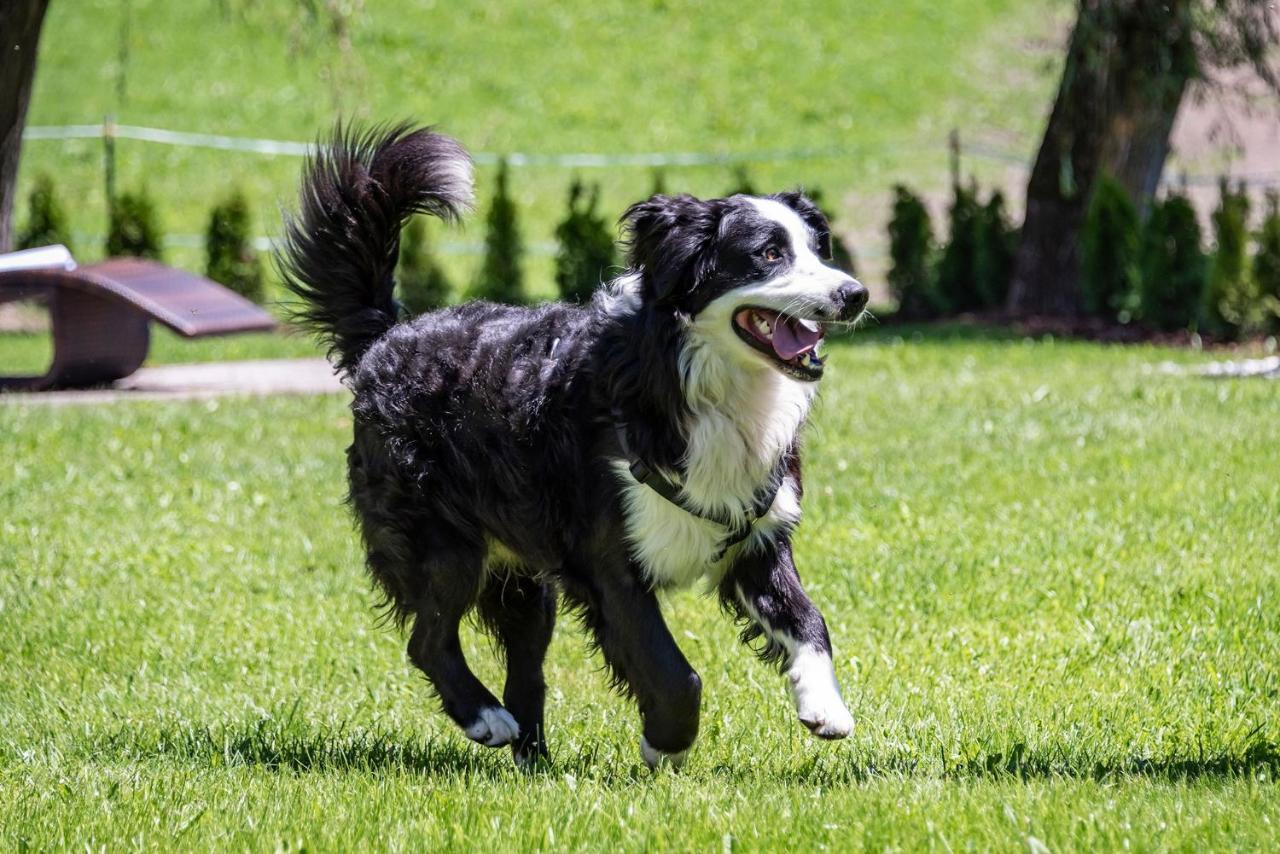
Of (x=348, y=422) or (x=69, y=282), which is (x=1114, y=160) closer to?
(x=348, y=422)

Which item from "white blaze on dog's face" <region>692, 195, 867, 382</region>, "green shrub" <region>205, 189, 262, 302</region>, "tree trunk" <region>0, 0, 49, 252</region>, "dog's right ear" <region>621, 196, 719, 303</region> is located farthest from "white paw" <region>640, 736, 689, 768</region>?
"green shrub" <region>205, 189, 262, 302</region>

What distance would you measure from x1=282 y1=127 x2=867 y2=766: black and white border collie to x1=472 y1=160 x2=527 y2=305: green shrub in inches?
493

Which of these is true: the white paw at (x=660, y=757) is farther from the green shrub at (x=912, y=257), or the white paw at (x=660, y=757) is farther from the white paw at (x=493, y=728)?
the green shrub at (x=912, y=257)

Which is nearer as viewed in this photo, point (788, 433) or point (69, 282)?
point (788, 433)

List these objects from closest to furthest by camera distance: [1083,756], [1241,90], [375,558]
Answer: [1083,756]
[375,558]
[1241,90]

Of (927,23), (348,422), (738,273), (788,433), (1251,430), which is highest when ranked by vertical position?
(927,23)

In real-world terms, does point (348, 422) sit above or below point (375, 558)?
below

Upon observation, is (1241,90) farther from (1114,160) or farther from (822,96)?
(822,96)

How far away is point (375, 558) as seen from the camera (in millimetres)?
5328

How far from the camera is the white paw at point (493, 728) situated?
4.97m

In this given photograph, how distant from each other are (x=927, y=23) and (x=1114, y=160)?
815 inches


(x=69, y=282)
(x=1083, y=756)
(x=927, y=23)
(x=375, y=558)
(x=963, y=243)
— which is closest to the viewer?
(x=1083, y=756)

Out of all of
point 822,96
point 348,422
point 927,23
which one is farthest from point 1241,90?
point 927,23

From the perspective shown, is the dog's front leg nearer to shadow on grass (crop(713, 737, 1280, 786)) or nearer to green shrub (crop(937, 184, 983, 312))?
shadow on grass (crop(713, 737, 1280, 786))
